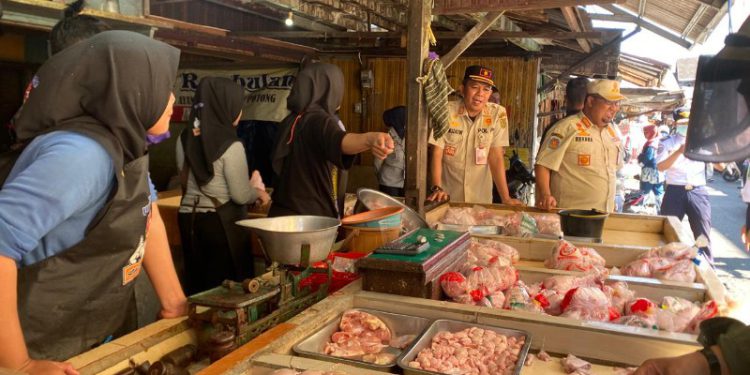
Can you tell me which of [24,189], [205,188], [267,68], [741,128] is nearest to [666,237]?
[741,128]

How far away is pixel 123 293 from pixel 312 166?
6.42 ft

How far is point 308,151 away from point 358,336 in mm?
1862

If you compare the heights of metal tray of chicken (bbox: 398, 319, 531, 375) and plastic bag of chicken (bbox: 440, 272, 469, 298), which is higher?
plastic bag of chicken (bbox: 440, 272, 469, 298)

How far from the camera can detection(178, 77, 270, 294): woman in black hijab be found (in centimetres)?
477

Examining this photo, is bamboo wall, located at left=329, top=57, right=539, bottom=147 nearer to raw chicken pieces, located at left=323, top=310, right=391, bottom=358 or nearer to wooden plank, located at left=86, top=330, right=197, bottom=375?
raw chicken pieces, located at left=323, top=310, right=391, bottom=358

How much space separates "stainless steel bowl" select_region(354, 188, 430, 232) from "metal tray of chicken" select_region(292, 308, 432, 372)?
A: 119 centimetres

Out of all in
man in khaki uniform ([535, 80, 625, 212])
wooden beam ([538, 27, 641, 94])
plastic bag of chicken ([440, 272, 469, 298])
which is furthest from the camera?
wooden beam ([538, 27, 641, 94])

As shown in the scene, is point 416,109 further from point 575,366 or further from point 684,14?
point 684,14

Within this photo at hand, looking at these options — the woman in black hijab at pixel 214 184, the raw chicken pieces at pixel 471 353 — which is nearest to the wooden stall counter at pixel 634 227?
the woman in black hijab at pixel 214 184

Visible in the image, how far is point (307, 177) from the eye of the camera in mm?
4098

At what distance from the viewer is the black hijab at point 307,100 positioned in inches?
162

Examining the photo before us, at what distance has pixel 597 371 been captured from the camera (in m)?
2.32

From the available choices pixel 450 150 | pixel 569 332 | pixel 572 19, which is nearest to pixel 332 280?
pixel 569 332

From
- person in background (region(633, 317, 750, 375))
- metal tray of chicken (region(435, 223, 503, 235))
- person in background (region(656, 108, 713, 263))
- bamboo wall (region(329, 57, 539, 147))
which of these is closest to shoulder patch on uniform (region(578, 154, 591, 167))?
metal tray of chicken (region(435, 223, 503, 235))
